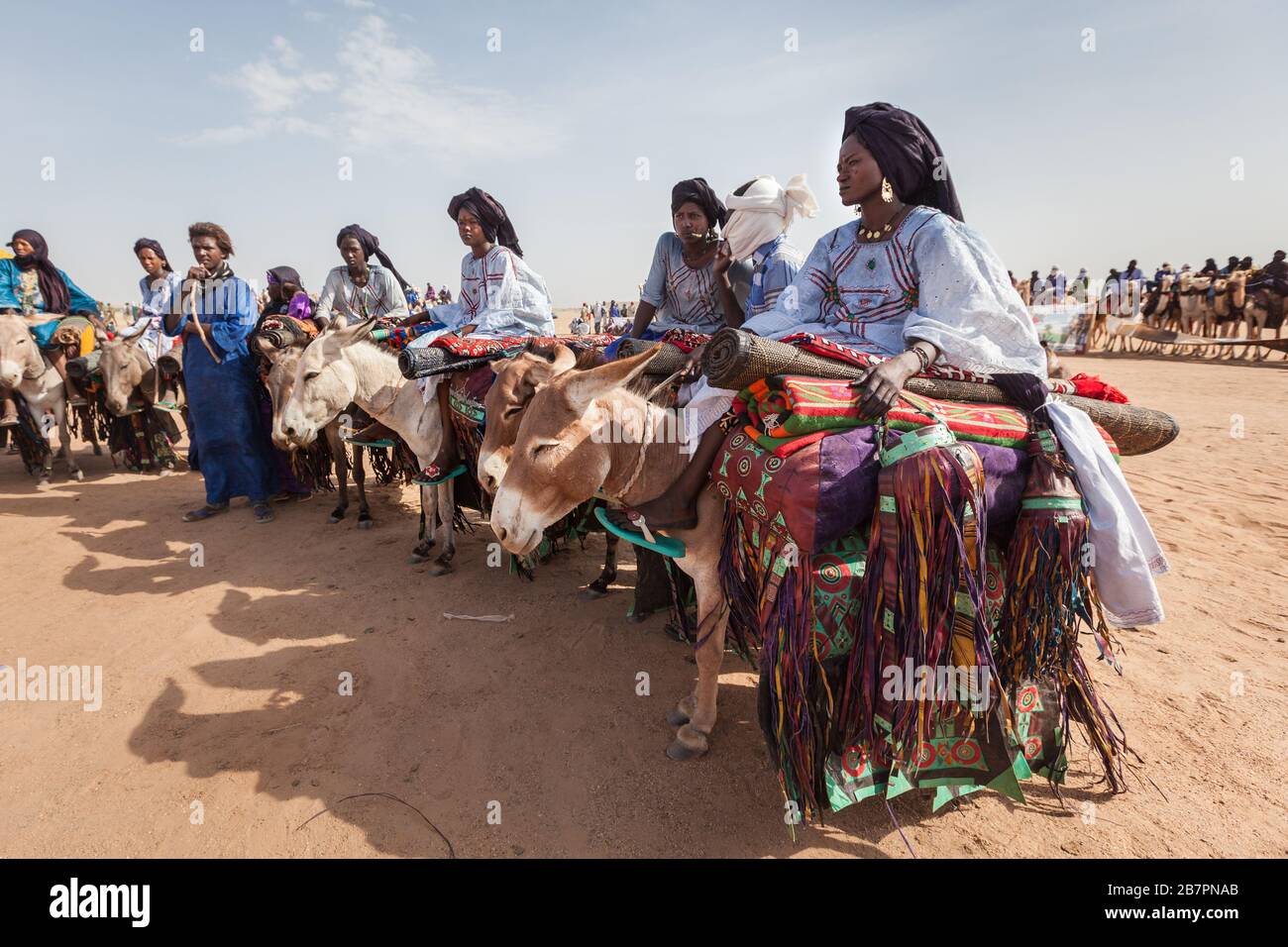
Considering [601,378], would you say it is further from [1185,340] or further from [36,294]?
[1185,340]

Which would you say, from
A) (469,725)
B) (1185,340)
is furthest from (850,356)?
(1185,340)

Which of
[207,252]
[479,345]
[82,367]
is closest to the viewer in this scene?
[479,345]

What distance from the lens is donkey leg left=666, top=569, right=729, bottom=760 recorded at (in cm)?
273

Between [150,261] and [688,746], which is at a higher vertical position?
[150,261]

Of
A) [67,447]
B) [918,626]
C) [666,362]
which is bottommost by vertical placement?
[918,626]

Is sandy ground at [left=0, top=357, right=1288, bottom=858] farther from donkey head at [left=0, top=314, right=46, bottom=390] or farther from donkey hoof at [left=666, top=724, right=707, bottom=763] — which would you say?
donkey head at [left=0, top=314, right=46, bottom=390]

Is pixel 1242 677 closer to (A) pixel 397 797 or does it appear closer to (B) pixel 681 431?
(B) pixel 681 431

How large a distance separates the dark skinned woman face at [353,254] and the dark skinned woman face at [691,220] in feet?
12.6

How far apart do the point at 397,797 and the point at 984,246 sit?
11.3 ft

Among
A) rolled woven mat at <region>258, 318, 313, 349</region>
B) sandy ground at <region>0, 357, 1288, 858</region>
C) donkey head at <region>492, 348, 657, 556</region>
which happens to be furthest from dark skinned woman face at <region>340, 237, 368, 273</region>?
donkey head at <region>492, 348, 657, 556</region>

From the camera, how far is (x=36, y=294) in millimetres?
7613

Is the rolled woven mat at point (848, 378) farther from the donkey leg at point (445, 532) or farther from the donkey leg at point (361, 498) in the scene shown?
the donkey leg at point (361, 498)

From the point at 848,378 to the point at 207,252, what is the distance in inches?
264

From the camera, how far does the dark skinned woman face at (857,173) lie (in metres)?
2.43
